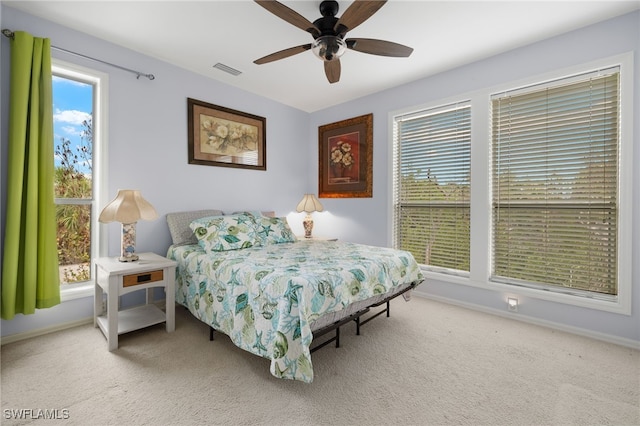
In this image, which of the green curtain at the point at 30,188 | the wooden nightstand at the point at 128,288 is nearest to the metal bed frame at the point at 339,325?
the wooden nightstand at the point at 128,288

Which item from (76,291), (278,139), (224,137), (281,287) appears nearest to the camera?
(281,287)

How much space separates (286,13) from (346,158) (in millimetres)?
2664

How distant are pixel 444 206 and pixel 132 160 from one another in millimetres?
3522

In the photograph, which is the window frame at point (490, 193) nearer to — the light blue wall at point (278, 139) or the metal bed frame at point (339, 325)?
the light blue wall at point (278, 139)

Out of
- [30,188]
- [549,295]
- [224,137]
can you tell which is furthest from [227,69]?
[549,295]

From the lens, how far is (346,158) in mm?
4402

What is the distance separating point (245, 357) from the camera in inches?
84.4

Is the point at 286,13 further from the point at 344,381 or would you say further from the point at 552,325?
the point at 552,325

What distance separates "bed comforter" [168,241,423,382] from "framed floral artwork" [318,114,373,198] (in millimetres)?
1546

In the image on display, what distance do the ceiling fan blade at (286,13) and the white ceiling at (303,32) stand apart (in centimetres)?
39

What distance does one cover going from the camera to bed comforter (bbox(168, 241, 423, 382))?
Answer: 1.68 m

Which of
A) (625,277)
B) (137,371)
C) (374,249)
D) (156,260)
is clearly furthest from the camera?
(374,249)

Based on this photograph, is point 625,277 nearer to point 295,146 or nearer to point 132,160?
point 295,146

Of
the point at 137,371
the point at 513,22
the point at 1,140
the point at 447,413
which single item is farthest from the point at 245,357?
the point at 513,22
